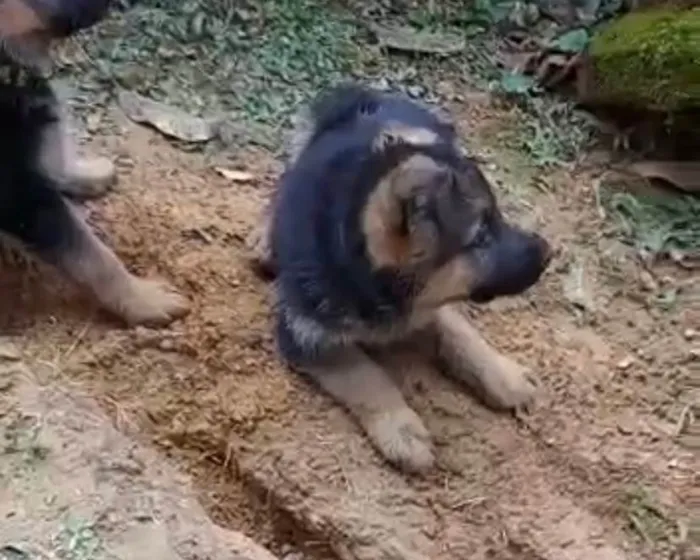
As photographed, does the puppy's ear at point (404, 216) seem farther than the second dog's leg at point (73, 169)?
No

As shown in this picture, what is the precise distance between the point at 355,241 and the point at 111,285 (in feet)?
2.00

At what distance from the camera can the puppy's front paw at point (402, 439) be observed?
3045 millimetres

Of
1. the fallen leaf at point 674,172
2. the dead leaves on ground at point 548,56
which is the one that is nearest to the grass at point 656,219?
the fallen leaf at point 674,172

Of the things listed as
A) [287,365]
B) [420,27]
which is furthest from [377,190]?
[420,27]

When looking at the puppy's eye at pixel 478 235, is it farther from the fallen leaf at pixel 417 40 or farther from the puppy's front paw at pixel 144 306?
the fallen leaf at pixel 417 40

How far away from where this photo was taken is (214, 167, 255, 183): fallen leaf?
3688 mm

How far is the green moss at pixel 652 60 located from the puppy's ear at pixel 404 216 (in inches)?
42.5

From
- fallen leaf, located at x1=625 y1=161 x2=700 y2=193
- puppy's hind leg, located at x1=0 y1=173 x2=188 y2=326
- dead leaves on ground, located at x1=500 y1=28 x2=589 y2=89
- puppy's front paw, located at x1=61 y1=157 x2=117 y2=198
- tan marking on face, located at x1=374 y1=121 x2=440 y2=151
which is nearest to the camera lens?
tan marking on face, located at x1=374 y1=121 x2=440 y2=151

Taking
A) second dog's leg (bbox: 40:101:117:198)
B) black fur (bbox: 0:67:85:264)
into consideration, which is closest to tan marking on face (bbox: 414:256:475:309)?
black fur (bbox: 0:67:85:264)

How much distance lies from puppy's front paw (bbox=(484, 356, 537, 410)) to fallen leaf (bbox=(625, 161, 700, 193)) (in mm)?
902

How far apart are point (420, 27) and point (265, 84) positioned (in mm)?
512

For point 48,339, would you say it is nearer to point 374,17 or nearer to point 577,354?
point 577,354

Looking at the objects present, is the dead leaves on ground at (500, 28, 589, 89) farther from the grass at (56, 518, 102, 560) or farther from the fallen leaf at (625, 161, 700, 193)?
the grass at (56, 518, 102, 560)

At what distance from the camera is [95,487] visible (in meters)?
2.69
